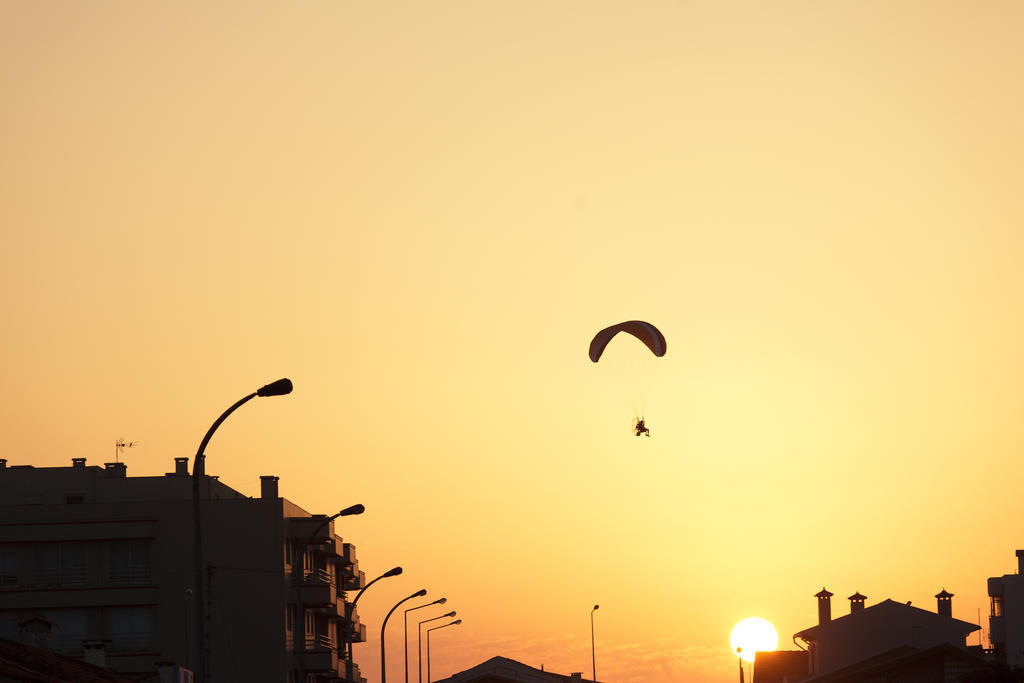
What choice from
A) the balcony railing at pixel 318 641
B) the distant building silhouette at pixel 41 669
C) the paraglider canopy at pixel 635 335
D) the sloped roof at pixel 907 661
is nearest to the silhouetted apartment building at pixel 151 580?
the balcony railing at pixel 318 641

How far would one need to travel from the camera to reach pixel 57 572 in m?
80.6

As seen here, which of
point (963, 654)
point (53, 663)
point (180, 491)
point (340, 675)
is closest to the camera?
point (53, 663)

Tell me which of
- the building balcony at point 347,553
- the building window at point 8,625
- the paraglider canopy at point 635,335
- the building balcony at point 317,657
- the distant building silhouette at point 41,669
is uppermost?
the paraglider canopy at point 635,335

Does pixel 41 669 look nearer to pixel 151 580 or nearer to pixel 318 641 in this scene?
pixel 151 580

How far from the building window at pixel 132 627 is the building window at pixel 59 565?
2.69 metres

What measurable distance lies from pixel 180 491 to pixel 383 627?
22118mm

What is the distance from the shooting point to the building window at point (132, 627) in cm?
8050

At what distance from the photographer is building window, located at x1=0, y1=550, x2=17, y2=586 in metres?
80.6

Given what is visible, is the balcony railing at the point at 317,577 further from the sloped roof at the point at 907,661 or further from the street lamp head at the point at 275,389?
the street lamp head at the point at 275,389

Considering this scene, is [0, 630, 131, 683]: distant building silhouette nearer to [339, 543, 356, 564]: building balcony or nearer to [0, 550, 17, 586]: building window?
[0, 550, 17, 586]: building window

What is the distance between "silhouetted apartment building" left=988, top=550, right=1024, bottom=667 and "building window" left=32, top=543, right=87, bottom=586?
187 ft

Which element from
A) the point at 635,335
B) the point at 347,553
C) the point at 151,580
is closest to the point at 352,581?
the point at 347,553

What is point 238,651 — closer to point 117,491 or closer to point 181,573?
point 181,573

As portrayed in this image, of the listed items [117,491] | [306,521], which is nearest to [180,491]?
[117,491]
